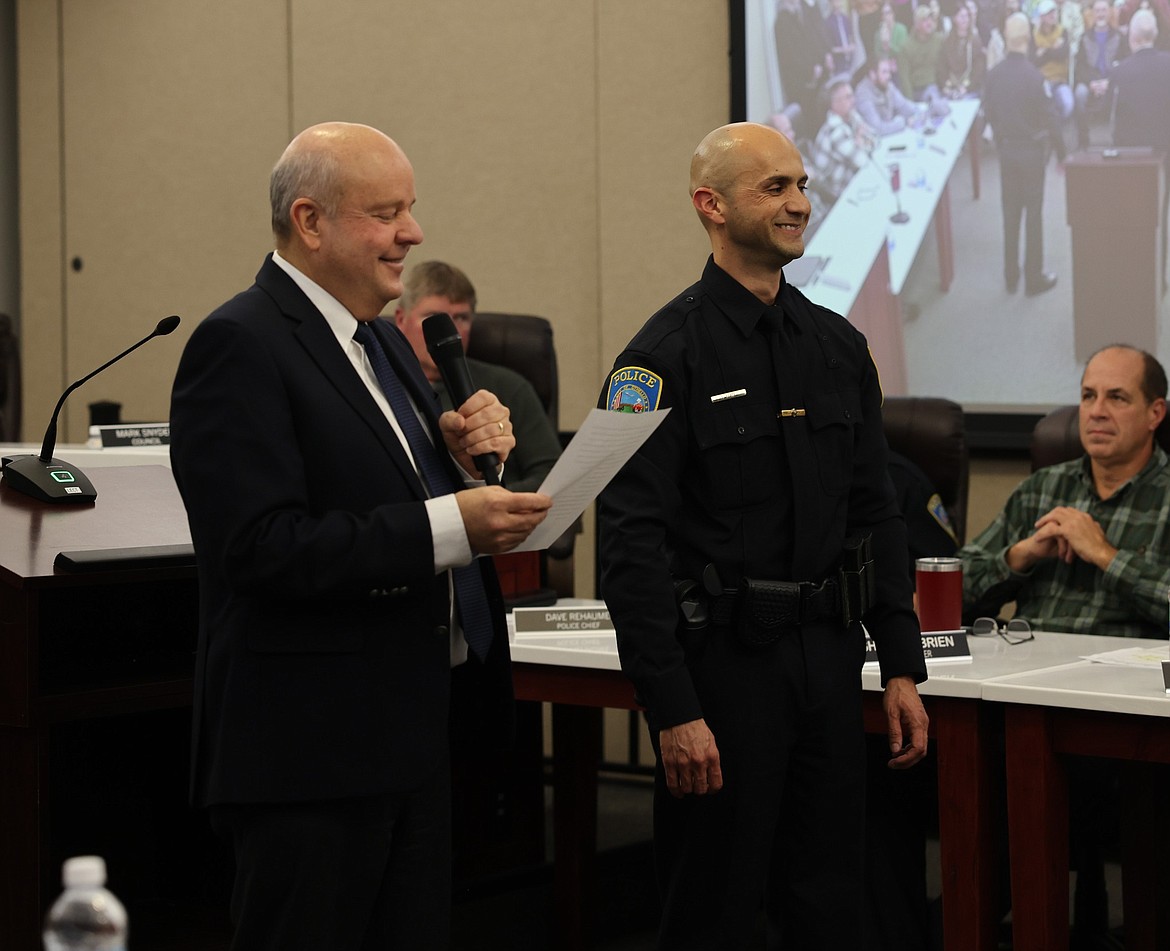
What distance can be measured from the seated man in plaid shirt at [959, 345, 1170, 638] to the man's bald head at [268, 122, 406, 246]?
1973mm

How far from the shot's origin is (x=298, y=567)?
141 centimetres

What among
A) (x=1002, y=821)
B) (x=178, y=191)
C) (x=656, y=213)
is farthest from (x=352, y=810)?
(x=178, y=191)

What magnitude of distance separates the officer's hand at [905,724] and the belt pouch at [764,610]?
0.74 feet

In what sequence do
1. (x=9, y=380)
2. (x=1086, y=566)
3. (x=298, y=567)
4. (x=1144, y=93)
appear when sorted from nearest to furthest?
(x=298, y=567)
(x=1086, y=566)
(x=1144, y=93)
(x=9, y=380)

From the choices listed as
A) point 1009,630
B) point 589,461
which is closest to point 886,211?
point 1009,630

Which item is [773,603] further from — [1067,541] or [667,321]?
[1067,541]

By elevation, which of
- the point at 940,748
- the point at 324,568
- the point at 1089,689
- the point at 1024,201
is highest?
the point at 1024,201

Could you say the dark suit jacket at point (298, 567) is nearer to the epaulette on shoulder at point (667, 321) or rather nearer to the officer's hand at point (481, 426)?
the officer's hand at point (481, 426)

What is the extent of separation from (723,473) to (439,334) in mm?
440

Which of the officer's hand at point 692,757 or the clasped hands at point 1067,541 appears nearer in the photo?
the officer's hand at point 692,757

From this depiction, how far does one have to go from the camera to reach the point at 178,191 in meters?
5.57

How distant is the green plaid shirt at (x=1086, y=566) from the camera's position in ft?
9.78

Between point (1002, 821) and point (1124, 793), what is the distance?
23cm

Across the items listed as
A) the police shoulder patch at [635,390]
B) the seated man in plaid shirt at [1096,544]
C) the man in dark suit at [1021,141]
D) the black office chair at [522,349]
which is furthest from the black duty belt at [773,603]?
the man in dark suit at [1021,141]
